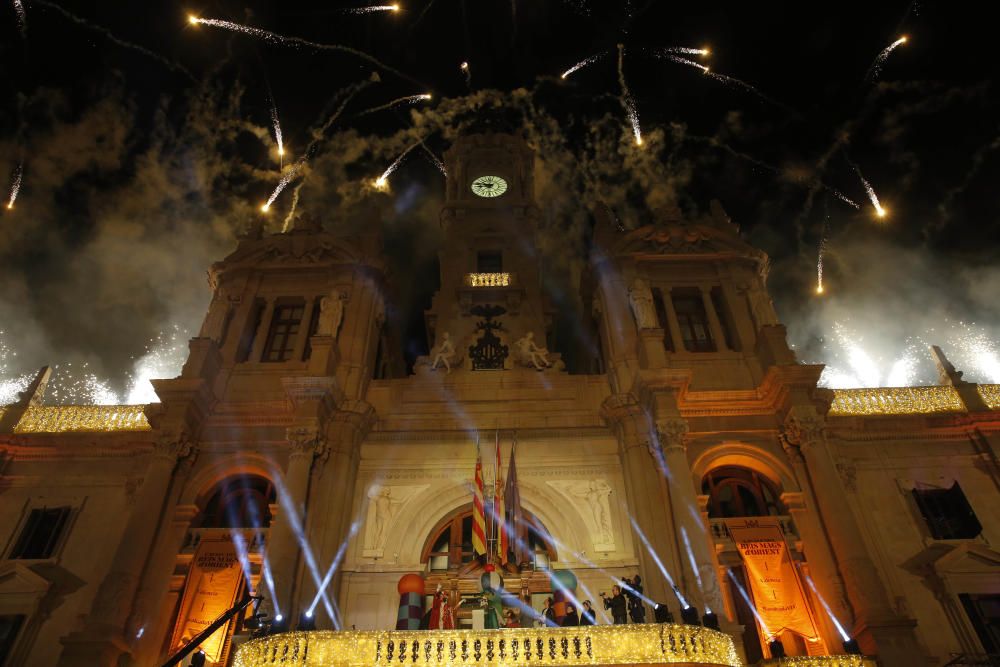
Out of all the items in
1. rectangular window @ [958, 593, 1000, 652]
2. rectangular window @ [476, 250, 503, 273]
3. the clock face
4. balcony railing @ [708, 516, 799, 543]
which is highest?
the clock face

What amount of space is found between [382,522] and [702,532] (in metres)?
10.1

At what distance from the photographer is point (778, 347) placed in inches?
969

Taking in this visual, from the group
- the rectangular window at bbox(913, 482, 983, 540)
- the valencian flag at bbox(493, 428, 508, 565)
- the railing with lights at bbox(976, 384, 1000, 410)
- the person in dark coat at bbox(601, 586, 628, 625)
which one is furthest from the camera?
the railing with lights at bbox(976, 384, 1000, 410)

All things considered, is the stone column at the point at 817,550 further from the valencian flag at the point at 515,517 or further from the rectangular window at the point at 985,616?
the valencian flag at the point at 515,517

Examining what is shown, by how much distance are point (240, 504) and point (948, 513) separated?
23639mm

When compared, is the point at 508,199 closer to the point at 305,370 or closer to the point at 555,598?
the point at 305,370

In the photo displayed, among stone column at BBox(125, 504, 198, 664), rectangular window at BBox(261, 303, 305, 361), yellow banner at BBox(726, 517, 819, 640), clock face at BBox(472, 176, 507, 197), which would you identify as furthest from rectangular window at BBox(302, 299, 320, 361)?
yellow banner at BBox(726, 517, 819, 640)

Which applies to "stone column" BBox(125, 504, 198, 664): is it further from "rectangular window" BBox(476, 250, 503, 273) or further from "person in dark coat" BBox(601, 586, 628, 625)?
"rectangular window" BBox(476, 250, 503, 273)

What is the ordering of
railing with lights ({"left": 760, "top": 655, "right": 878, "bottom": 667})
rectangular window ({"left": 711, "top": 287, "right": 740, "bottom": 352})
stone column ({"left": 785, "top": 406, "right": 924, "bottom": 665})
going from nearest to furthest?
railing with lights ({"left": 760, "top": 655, "right": 878, "bottom": 667})
stone column ({"left": 785, "top": 406, "right": 924, "bottom": 665})
rectangular window ({"left": 711, "top": 287, "right": 740, "bottom": 352})

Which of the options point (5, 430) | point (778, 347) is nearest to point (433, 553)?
→ point (778, 347)

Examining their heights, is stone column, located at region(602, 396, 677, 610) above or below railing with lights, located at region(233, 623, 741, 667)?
above

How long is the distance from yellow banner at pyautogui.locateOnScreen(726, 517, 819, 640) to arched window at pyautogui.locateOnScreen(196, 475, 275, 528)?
15.4m

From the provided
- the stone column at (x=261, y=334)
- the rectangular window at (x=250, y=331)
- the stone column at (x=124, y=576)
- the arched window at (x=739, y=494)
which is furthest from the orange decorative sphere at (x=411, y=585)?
the rectangular window at (x=250, y=331)

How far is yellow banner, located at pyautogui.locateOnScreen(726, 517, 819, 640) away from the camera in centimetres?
1969
